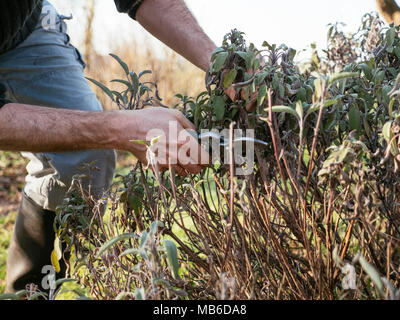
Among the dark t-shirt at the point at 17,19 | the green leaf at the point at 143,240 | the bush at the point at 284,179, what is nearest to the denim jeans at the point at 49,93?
the dark t-shirt at the point at 17,19

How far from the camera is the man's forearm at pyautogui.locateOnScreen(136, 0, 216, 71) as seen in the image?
1.69 m

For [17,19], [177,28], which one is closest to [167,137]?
[177,28]

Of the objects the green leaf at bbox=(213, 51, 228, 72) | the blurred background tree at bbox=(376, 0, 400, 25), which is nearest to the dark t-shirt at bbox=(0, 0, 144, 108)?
the green leaf at bbox=(213, 51, 228, 72)

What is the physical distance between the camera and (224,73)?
1.11 m

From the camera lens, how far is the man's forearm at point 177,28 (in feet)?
5.56

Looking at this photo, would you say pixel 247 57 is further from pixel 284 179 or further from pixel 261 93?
pixel 284 179

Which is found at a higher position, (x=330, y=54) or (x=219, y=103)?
(x=330, y=54)

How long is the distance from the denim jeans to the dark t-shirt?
0.21 feet

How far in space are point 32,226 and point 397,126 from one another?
178 centimetres

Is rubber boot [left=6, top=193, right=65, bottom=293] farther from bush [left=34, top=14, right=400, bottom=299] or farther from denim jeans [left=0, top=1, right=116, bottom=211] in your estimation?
bush [left=34, top=14, right=400, bottom=299]

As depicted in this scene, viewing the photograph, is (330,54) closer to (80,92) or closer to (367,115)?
(367,115)

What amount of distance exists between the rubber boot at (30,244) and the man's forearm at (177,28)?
1023mm
